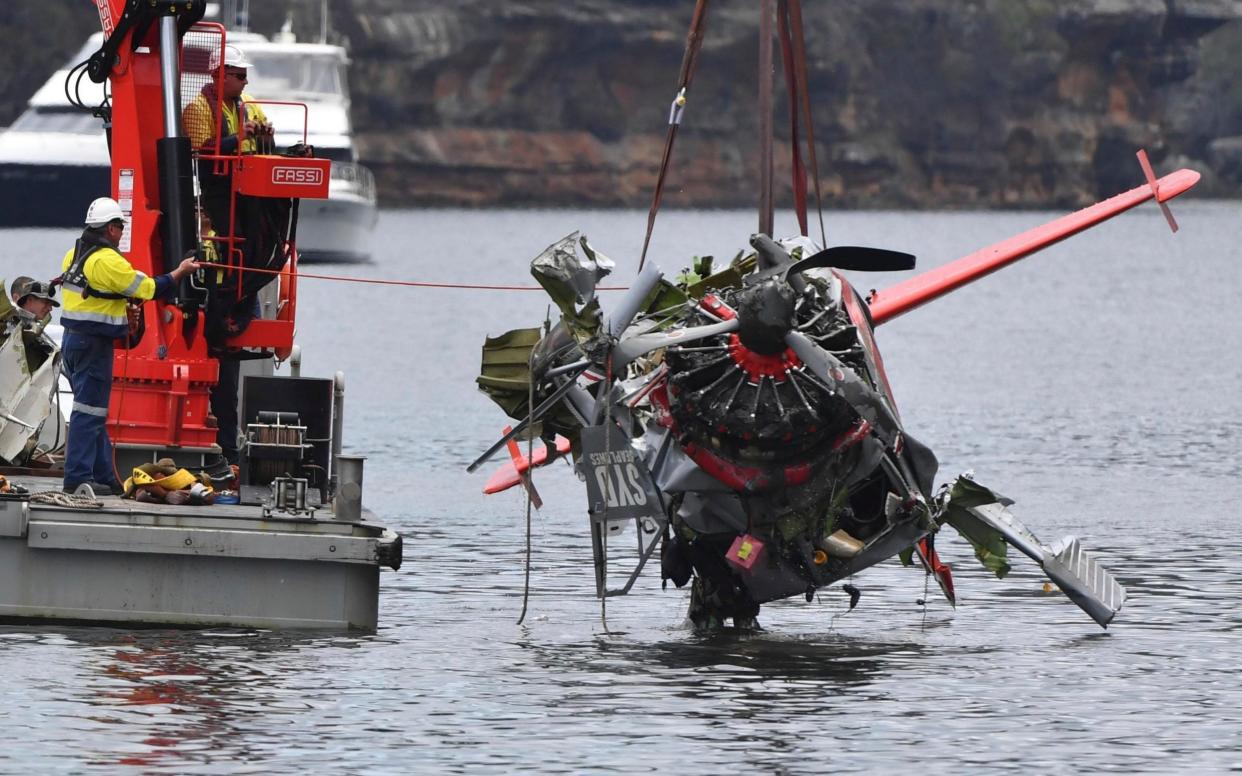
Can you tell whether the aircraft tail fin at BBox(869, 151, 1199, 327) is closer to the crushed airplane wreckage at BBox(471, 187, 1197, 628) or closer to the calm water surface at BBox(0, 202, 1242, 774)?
the crushed airplane wreckage at BBox(471, 187, 1197, 628)

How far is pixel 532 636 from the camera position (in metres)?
19.3

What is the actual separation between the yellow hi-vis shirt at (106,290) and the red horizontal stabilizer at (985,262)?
6.87m

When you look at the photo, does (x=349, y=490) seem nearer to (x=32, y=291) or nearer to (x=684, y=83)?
(x=32, y=291)

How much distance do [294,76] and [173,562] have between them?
6972 centimetres

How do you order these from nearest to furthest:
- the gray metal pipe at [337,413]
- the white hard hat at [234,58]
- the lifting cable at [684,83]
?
the gray metal pipe at [337,413], the white hard hat at [234,58], the lifting cable at [684,83]

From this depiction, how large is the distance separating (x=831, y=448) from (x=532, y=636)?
326cm

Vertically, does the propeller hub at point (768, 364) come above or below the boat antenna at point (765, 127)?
below

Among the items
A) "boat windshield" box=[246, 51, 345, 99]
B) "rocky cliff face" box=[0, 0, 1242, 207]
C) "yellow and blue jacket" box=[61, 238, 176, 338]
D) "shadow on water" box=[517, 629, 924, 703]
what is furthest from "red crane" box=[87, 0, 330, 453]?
"rocky cliff face" box=[0, 0, 1242, 207]

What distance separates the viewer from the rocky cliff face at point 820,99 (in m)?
152

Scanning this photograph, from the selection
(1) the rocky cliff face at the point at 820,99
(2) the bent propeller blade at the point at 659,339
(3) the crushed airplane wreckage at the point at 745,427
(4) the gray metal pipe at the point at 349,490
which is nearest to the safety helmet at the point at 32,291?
(3) the crushed airplane wreckage at the point at 745,427

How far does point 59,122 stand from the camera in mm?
90312

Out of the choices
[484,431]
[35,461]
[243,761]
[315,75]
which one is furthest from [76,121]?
[243,761]

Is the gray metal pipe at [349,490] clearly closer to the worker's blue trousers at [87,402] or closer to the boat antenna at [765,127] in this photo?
the worker's blue trousers at [87,402]

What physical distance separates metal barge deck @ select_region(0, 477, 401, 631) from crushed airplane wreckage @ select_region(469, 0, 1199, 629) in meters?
2.23
